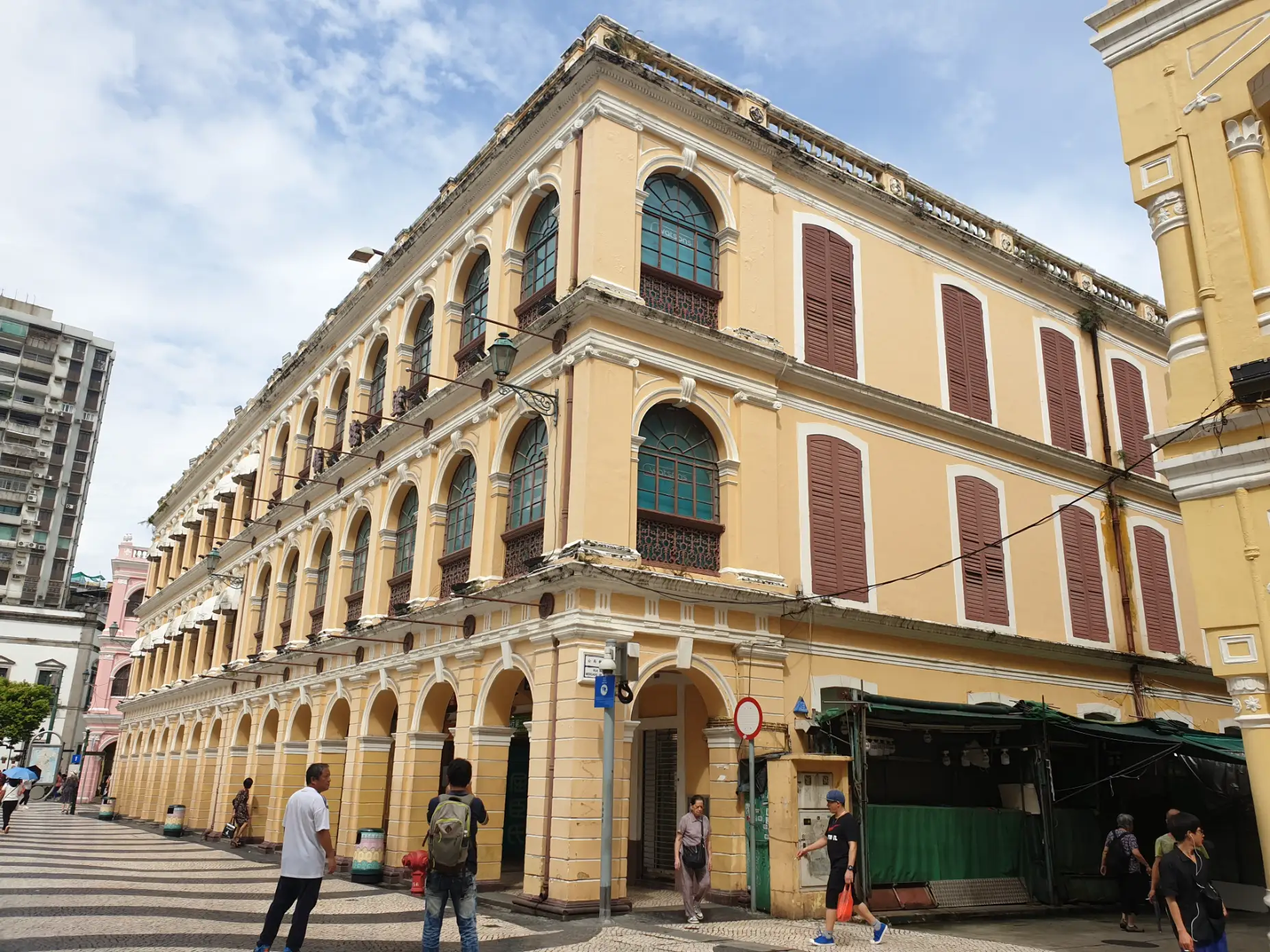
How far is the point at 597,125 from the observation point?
614 inches

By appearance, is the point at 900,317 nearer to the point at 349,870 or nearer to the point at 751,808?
the point at 751,808

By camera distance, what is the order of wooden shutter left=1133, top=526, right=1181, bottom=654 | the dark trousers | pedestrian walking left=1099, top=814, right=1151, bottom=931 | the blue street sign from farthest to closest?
wooden shutter left=1133, top=526, right=1181, bottom=654 → pedestrian walking left=1099, top=814, right=1151, bottom=931 → the blue street sign → the dark trousers

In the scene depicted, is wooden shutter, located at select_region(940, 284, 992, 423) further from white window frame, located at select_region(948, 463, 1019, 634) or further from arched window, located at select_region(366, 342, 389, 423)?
arched window, located at select_region(366, 342, 389, 423)

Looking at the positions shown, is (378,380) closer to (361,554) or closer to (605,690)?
(361,554)

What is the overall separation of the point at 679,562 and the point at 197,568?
2587cm

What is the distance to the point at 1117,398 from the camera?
75.8ft

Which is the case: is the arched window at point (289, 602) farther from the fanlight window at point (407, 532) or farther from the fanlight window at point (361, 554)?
the fanlight window at point (407, 532)

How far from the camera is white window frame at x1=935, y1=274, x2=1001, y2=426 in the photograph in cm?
1956

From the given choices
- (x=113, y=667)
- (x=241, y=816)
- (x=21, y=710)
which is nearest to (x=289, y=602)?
(x=241, y=816)

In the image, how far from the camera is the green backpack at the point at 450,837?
25.5 feet

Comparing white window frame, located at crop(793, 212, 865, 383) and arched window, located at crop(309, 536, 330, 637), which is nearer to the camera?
white window frame, located at crop(793, 212, 865, 383)

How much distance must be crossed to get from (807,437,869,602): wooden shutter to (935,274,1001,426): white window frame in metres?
3.29

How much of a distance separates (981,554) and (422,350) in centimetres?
1214

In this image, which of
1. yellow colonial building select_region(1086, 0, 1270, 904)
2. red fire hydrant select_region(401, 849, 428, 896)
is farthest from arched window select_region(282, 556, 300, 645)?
yellow colonial building select_region(1086, 0, 1270, 904)
